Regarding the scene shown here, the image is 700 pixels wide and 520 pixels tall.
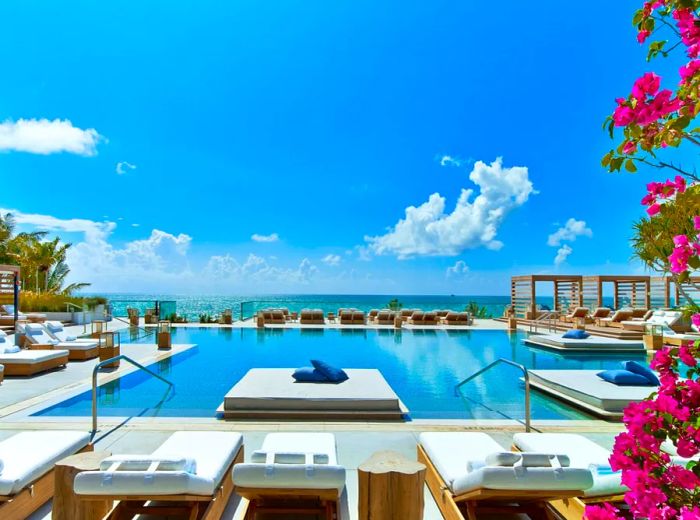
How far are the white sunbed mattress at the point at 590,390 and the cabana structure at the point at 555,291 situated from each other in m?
14.4

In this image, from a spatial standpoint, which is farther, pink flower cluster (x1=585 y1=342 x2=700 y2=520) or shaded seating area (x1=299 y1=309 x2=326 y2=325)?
shaded seating area (x1=299 y1=309 x2=326 y2=325)

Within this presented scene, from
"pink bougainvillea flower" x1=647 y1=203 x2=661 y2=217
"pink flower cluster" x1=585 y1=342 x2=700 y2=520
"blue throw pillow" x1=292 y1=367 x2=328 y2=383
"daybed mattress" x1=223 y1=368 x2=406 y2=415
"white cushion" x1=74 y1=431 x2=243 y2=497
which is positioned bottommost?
"daybed mattress" x1=223 y1=368 x2=406 y2=415

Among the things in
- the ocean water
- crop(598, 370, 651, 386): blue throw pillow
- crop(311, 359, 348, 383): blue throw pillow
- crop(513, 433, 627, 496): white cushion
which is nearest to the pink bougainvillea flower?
crop(513, 433, 627, 496): white cushion

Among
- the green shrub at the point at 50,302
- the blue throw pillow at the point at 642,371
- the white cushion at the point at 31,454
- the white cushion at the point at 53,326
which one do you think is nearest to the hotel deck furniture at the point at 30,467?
the white cushion at the point at 31,454

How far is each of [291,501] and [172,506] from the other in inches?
30.7

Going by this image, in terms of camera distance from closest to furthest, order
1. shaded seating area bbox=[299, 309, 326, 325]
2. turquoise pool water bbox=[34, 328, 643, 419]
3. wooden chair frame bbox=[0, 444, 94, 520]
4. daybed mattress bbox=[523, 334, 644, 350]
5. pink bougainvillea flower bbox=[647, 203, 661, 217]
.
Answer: pink bougainvillea flower bbox=[647, 203, 661, 217] < wooden chair frame bbox=[0, 444, 94, 520] < turquoise pool water bbox=[34, 328, 643, 419] < daybed mattress bbox=[523, 334, 644, 350] < shaded seating area bbox=[299, 309, 326, 325]

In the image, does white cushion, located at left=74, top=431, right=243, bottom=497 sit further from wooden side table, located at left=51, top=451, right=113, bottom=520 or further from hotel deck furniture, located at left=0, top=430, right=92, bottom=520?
hotel deck furniture, located at left=0, top=430, right=92, bottom=520

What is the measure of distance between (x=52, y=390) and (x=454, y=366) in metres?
7.57

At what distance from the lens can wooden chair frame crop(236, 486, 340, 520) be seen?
258cm

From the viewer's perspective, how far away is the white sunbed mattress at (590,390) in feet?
19.2

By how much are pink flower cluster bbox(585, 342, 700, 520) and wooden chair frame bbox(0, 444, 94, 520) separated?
325cm

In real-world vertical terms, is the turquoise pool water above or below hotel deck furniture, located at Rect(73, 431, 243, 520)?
below

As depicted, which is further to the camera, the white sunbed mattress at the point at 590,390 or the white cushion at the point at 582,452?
the white sunbed mattress at the point at 590,390

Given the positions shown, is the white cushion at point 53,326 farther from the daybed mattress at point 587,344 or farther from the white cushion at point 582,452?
the daybed mattress at point 587,344
